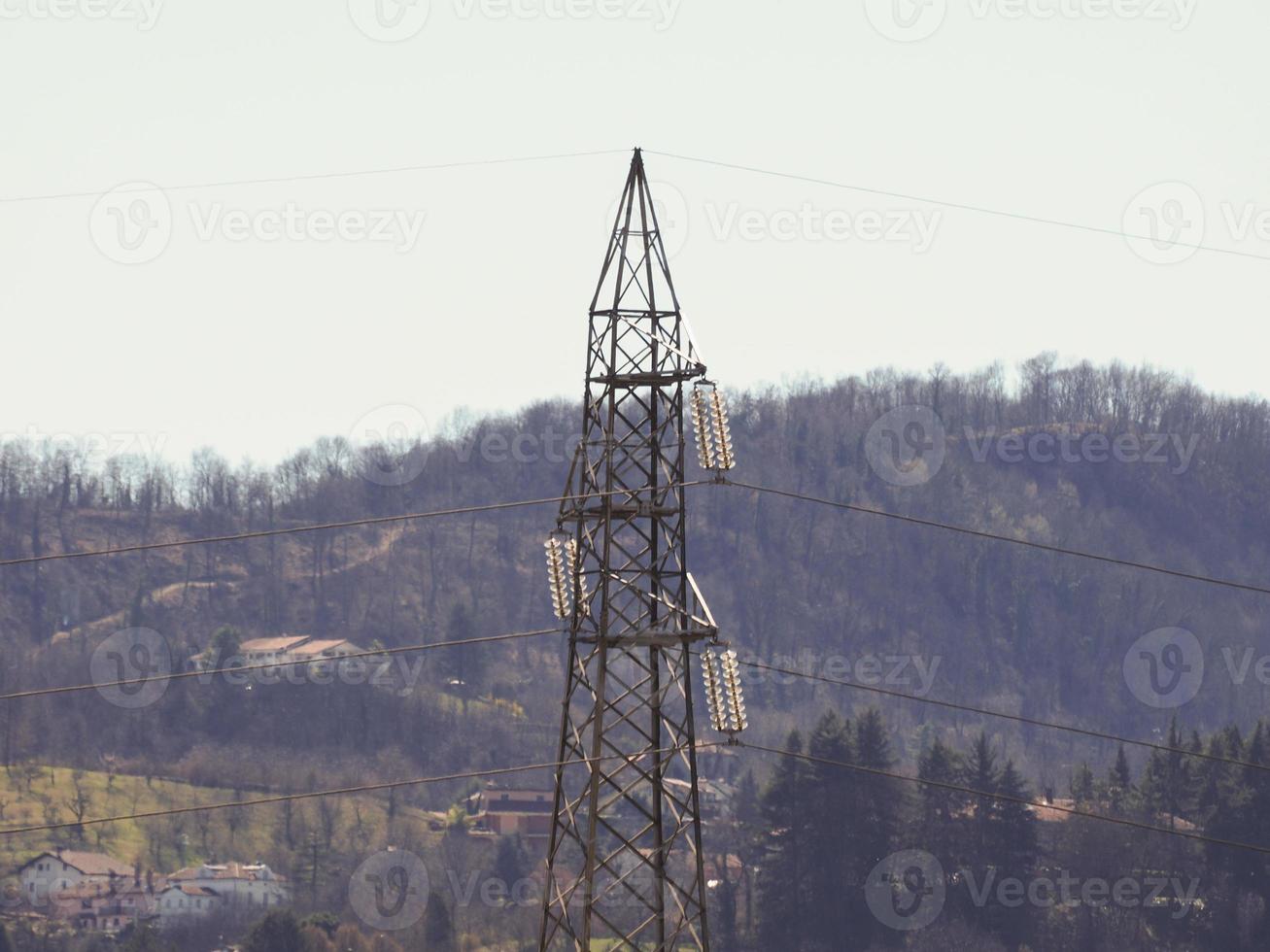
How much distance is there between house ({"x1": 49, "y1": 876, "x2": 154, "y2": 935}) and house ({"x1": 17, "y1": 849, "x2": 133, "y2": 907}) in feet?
1.30

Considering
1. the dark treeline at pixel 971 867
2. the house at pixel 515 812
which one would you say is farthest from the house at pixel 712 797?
the dark treeline at pixel 971 867

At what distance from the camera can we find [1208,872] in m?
112

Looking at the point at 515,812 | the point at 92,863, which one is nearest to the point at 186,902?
the point at 92,863

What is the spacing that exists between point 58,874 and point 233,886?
1059 centimetres

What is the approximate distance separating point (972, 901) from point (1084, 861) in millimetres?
7155

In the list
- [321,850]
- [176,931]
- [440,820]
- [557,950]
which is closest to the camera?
[557,950]

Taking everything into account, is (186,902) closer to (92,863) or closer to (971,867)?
(92,863)

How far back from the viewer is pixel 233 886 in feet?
444

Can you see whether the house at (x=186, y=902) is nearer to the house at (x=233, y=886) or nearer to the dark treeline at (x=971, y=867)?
the house at (x=233, y=886)

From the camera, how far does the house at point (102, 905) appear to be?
130m

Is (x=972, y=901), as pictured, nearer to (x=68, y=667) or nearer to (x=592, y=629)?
(x=592, y=629)

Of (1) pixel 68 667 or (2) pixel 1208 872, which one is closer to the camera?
(2) pixel 1208 872

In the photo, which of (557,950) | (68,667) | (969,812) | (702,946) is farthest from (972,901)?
(68,667)

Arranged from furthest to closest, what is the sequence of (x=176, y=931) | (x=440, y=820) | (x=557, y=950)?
(x=440, y=820), (x=176, y=931), (x=557, y=950)
